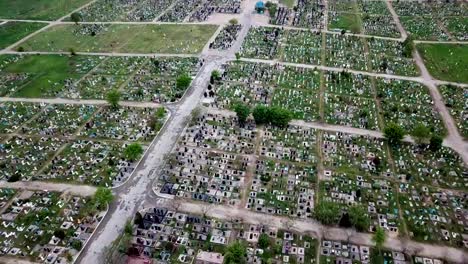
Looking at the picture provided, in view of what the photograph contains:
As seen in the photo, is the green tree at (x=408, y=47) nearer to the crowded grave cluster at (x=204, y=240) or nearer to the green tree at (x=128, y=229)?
the crowded grave cluster at (x=204, y=240)

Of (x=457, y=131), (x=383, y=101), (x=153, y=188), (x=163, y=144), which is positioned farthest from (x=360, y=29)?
(x=153, y=188)

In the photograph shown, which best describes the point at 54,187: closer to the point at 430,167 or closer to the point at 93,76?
the point at 93,76

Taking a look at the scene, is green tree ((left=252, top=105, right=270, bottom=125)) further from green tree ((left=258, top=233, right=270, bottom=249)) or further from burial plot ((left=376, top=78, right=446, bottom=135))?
green tree ((left=258, top=233, right=270, bottom=249))

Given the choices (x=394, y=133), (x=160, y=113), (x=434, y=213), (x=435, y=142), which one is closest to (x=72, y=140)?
(x=160, y=113)

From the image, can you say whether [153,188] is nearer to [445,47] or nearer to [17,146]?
[17,146]

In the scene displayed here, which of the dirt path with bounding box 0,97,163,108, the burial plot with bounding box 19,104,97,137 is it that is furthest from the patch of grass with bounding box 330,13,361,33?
the burial plot with bounding box 19,104,97,137
